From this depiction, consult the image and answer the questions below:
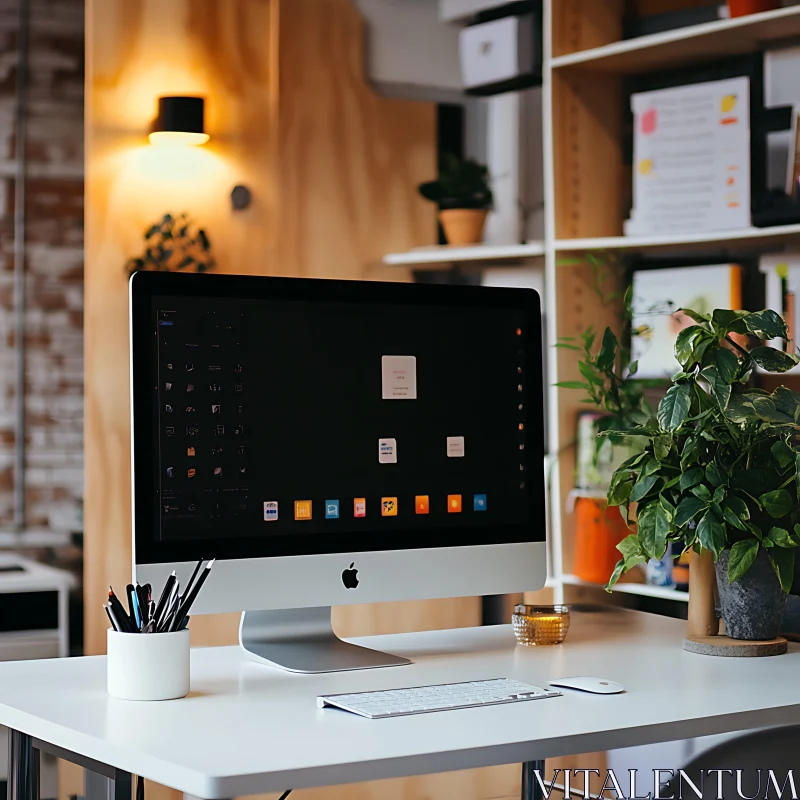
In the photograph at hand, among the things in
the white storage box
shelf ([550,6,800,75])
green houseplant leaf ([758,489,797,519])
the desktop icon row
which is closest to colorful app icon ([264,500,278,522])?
the desktop icon row

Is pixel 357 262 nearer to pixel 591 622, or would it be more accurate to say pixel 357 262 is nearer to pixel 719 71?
pixel 719 71

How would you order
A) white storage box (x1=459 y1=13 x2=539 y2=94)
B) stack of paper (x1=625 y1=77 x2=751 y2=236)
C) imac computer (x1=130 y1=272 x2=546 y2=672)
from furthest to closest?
white storage box (x1=459 y1=13 x2=539 y2=94) < stack of paper (x1=625 y1=77 x2=751 y2=236) < imac computer (x1=130 y1=272 x2=546 y2=672)

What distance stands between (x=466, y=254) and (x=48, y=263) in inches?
71.2

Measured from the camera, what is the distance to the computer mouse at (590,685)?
152 cm

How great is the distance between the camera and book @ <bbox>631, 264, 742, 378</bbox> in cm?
278

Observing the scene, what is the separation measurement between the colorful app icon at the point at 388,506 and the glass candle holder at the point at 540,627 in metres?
0.26

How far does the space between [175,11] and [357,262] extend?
0.83 metres

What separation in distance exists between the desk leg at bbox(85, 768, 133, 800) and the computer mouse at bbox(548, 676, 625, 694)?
532 millimetres

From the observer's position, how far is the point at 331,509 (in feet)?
5.82

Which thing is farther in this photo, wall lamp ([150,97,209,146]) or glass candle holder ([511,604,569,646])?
wall lamp ([150,97,209,146])

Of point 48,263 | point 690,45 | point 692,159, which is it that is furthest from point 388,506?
point 48,263

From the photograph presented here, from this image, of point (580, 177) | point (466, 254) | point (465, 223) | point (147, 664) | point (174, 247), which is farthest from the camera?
point (174, 247)

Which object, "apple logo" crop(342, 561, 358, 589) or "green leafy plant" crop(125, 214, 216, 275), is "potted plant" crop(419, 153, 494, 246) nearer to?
"green leafy plant" crop(125, 214, 216, 275)

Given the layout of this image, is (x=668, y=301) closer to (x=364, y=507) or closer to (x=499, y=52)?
(x=499, y=52)
